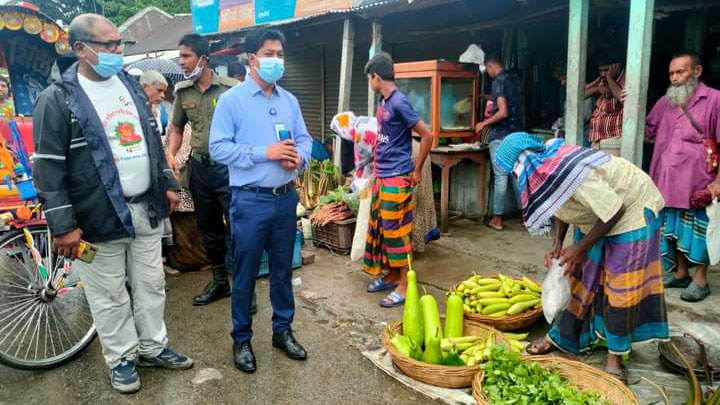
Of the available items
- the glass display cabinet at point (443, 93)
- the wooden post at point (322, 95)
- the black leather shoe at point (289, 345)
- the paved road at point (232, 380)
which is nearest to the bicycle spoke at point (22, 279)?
the paved road at point (232, 380)

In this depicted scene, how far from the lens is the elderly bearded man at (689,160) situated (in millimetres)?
4086

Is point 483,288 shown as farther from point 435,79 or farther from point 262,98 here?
point 435,79

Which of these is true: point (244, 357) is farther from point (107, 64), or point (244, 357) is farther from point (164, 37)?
point (164, 37)

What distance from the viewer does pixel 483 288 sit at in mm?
3998

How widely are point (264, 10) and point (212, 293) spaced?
737cm

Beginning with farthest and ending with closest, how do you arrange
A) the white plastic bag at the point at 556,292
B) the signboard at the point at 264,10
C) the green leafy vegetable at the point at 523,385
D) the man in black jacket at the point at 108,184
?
the signboard at the point at 264,10
the white plastic bag at the point at 556,292
the man in black jacket at the point at 108,184
the green leafy vegetable at the point at 523,385

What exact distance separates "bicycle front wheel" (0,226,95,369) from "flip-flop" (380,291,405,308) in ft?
7.30

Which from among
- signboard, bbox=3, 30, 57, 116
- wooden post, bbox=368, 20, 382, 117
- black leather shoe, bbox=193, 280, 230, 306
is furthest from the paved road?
signboard, bbox=3, 30, 57, 116

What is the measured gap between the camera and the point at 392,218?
4.38 metres

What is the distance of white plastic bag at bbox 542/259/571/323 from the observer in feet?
10.3

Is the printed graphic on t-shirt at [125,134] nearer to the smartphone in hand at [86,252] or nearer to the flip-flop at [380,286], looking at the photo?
the smartphone in hand at [86,252]

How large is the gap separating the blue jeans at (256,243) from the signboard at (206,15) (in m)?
10.6

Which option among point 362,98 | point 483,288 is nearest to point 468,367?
point 483,288

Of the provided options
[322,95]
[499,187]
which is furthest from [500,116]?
[322,95]
